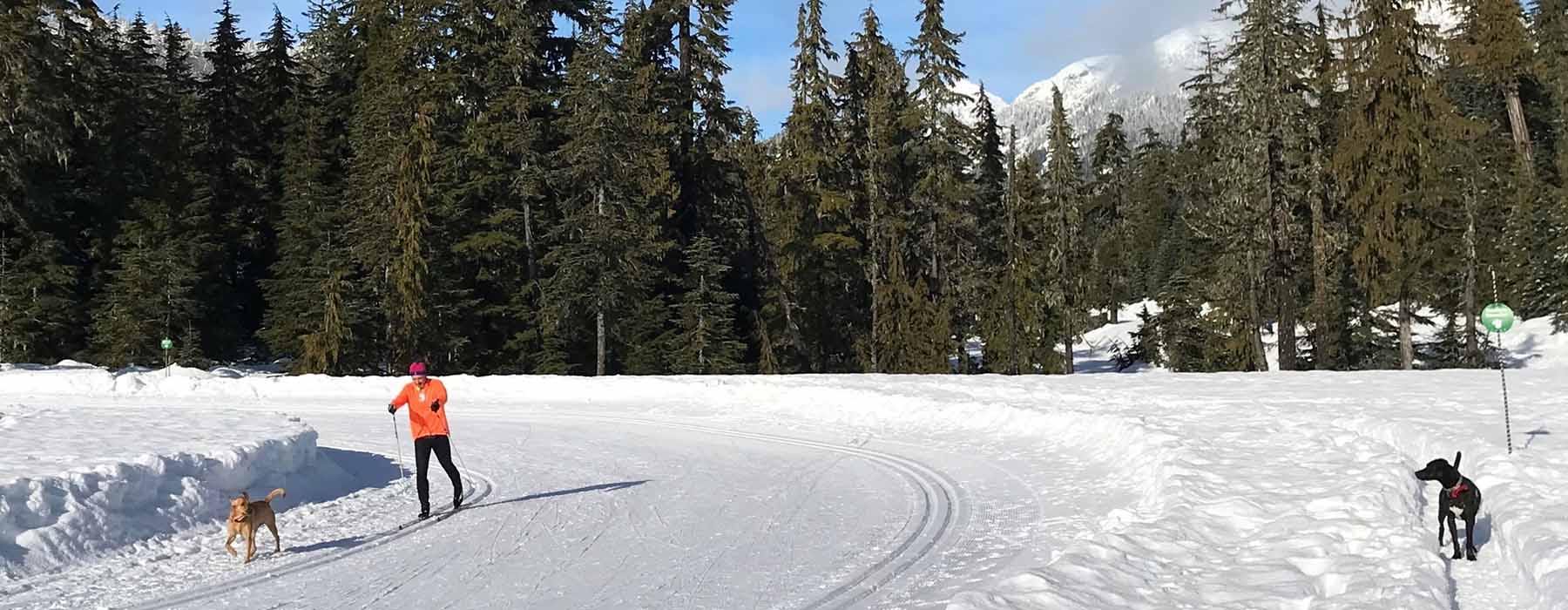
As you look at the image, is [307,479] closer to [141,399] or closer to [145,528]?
[145,528]

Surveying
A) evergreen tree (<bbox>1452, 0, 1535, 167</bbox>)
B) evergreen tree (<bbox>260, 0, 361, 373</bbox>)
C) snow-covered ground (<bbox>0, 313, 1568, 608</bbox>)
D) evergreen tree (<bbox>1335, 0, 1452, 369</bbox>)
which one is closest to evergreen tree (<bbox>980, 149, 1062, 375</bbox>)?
evergreen tree (<bbox>1335, 0, 1452, 369</bbox>)

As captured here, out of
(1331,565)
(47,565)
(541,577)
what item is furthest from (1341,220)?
(47,565)

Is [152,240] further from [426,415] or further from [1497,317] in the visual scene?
[1497,317]

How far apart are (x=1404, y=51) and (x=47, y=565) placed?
3614 centimetres

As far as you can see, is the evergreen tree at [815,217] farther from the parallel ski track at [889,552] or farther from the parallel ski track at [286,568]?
the parallel ski track at [286,568]

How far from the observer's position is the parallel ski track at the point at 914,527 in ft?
25.1

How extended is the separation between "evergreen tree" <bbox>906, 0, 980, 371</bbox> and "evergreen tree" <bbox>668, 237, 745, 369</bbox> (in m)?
7.74

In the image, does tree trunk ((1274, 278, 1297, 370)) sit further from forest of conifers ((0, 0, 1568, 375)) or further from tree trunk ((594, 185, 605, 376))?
tree trunk ((594, 185, 605, 376))

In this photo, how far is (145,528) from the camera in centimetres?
980

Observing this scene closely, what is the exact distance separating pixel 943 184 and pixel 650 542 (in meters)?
31.8

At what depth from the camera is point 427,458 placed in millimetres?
11125

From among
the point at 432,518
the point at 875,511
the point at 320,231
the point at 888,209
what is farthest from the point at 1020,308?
the point at 432,518

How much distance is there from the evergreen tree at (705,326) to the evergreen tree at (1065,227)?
12.3 m

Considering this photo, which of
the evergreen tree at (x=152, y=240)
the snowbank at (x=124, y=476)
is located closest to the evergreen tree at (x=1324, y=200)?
the snowbank at (x=124, y=476)
